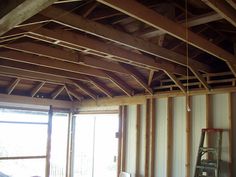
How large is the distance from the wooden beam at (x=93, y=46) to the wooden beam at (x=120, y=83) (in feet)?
5.65

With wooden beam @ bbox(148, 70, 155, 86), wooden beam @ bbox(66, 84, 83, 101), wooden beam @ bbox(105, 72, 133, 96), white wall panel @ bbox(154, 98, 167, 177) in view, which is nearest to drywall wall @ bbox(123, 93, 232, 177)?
white wall panel @ bbox(154, 98, 167, 177)

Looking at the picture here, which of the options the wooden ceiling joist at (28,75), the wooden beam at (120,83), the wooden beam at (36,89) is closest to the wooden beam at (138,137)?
the wooden beam at (120,83)

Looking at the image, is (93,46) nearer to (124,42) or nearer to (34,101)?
(124,42)

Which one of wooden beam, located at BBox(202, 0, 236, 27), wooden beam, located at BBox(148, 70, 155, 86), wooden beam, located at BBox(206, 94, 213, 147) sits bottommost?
wooden beam, located at BBox(206, 94, 213, 147)

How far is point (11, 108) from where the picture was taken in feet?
27.9

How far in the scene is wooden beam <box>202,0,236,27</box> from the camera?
3077 mm

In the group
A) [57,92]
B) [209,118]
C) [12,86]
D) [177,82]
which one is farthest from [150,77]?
[12,86]

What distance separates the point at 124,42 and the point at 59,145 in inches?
247

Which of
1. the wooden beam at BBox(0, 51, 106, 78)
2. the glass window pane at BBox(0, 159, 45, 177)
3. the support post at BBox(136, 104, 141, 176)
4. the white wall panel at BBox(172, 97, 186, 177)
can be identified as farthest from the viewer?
the glass window pane at BBox(0, 159, 45, 177)

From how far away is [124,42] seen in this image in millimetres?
4219

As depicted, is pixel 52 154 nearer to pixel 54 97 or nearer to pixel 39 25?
pixel 54 97

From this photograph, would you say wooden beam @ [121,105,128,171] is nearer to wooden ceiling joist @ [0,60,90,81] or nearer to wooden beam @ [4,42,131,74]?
wooden ceiling joist @ [0,60,90,81]

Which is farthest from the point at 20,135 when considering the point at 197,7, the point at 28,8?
the point at 28,8

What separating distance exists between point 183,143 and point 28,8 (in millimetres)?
5285
